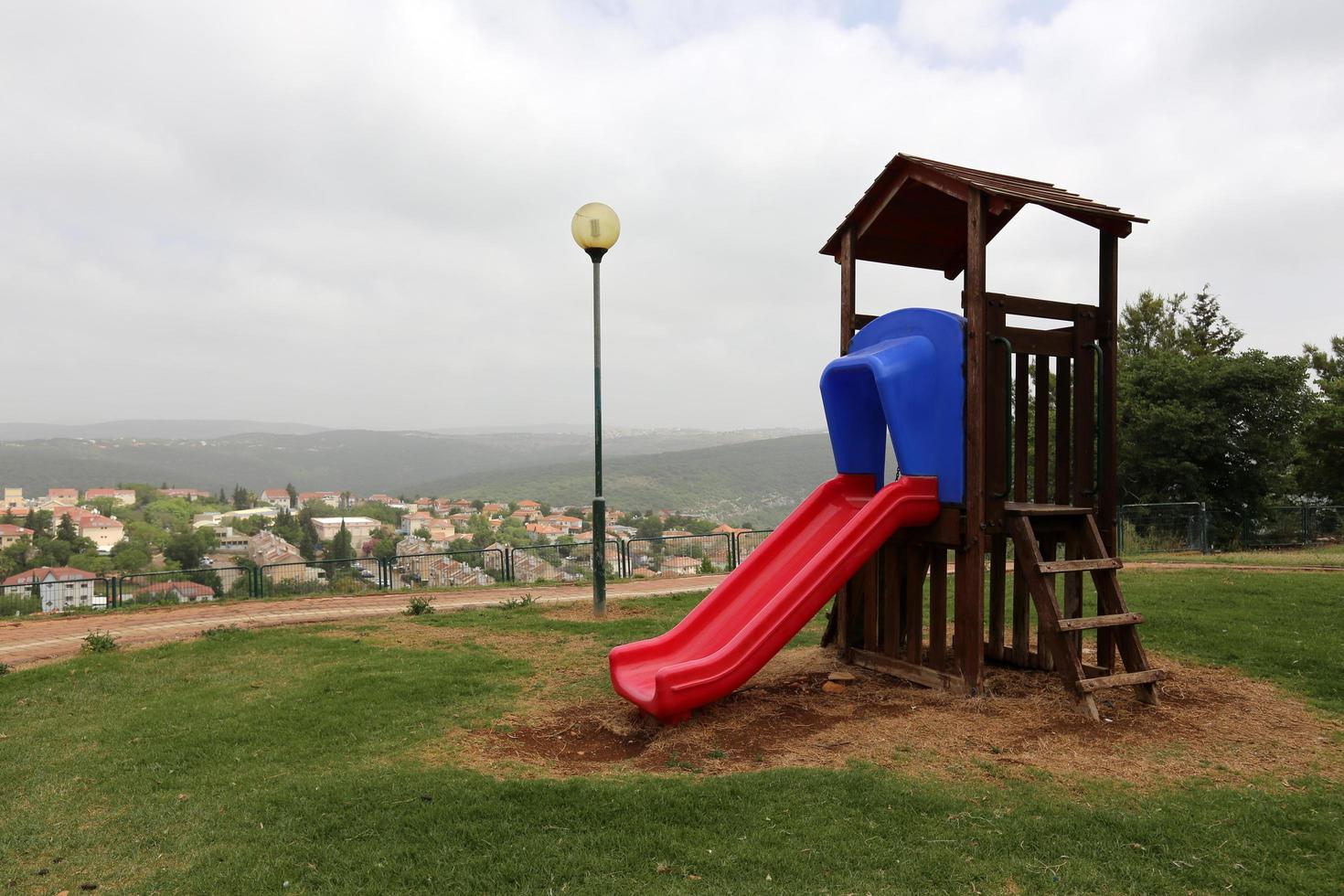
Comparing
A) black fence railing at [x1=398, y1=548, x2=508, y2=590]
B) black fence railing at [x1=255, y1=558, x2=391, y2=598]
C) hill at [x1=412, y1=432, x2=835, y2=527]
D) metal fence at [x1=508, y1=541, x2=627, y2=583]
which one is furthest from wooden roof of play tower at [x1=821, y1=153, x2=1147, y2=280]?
hill at [x1=412, y1=432, x2=835, y2=527]

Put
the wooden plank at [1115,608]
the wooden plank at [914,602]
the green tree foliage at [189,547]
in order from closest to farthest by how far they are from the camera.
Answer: the wooden plank at [1115,608], the wooden plank at [914,602], the green tree foliage at [189,547]

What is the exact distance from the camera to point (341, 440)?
627 ft

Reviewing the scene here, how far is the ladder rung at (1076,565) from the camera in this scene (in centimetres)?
634

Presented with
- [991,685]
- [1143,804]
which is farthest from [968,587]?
[1143,804]

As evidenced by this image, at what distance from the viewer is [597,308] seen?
12219 millimetres

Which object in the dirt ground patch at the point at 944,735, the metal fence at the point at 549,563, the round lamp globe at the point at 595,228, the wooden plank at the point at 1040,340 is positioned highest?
the round lamp globe at the point at 595,228

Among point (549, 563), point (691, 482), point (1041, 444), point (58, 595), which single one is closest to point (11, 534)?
point (58, 595)

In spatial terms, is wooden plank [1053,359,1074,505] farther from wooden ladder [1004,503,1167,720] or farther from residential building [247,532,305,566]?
residential building [247,532,305,566]

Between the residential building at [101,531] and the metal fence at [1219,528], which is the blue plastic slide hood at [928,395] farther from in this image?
the residential building at [101,531]

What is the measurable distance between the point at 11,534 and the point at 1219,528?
49.6 metres

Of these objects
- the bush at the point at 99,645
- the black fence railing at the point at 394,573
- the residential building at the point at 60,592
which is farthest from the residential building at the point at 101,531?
the bush at the point at 99,645

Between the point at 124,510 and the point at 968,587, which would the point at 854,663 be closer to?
the point at 968,587

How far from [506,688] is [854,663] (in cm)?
328

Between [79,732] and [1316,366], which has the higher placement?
[1316,366]
